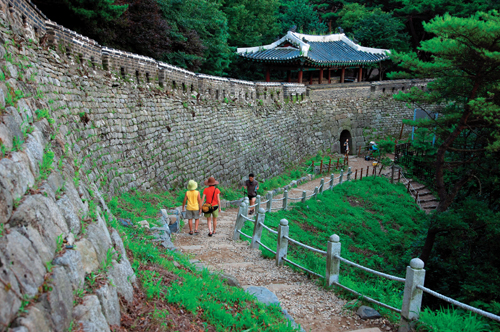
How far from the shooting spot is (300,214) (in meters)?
11.9

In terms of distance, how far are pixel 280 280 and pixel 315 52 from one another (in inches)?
750

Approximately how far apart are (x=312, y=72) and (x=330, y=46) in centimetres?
236

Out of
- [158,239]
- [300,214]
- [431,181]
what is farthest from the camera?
[431,181]

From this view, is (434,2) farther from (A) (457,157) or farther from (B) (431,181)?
(A) (457,157)

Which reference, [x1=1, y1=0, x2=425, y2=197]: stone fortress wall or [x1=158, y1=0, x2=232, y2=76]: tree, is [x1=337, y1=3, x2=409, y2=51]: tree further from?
[x1=158, y1=0, x2=232, y2=76]: tree

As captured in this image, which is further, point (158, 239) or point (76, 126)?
point (76, 126)

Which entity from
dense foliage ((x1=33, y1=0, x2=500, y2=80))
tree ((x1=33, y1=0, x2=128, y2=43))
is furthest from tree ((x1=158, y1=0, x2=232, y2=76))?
tree ((x1=33, y1=0, x2=128, y2=43))

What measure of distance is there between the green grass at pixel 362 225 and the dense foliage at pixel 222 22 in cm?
838

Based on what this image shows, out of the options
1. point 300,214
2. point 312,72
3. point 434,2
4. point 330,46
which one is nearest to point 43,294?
point 300,214

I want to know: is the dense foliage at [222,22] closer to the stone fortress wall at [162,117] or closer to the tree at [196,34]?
the tree at [196,34]

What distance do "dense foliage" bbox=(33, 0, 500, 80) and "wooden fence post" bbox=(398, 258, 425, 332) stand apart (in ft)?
35.7

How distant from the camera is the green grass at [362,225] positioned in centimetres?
914

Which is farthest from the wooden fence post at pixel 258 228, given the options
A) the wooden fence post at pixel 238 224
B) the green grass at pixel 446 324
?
the green grass at pixel 446 324

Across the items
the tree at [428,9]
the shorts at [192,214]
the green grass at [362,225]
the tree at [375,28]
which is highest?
the tree at [428,9]
